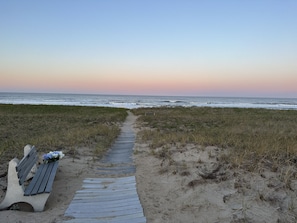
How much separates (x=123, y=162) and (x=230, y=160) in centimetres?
344

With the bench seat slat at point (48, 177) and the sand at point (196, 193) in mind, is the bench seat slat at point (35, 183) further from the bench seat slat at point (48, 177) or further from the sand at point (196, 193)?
the sand at point (196, 193)

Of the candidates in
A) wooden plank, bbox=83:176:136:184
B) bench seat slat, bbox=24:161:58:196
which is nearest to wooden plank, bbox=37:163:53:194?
bench seat slat, bbox=24:161:58:196

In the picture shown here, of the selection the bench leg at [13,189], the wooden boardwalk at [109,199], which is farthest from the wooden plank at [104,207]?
the bench leg at [13,189]

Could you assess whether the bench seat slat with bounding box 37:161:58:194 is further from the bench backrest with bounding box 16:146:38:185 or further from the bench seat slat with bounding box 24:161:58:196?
the bench backrest with bounding box 16:146:38:185

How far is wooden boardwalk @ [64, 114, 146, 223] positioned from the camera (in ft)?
13.8

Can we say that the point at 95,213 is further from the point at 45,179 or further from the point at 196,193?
the point at 196,193

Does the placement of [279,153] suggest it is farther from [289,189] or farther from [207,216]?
[207,216]

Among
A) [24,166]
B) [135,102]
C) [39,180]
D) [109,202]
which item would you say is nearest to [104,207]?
[109,202]

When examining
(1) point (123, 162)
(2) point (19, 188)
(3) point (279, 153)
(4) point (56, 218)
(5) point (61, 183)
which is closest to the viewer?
(4) point (56, 218)

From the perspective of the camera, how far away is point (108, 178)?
6.42 meters

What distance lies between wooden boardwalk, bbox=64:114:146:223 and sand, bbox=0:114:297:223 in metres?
0.19

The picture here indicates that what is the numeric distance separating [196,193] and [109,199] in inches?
72.4

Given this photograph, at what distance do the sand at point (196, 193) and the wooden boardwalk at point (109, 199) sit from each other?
19cm

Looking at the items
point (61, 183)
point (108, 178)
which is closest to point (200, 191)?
point (108, 178)
